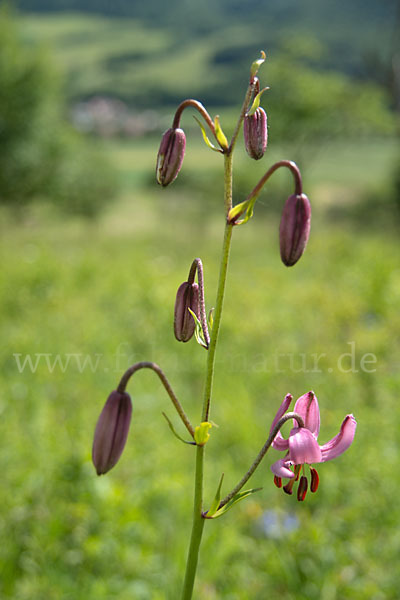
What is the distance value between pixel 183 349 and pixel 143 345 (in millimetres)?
299

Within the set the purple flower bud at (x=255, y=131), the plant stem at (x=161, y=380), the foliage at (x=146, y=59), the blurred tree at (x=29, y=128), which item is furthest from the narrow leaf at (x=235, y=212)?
the foliage at (x=146, y=59)

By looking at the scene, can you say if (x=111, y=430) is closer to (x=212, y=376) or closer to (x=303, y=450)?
(x=212, y=376)

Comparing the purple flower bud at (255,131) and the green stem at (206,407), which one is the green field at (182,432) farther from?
the purple flower bud at (255,131)

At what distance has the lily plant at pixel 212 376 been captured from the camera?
1.03 meters

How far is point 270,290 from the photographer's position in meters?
5.73

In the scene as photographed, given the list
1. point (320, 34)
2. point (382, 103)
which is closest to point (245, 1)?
point (320, 34)

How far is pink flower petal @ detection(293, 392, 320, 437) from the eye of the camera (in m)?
1.08

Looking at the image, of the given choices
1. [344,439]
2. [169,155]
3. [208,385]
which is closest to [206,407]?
[208,385]

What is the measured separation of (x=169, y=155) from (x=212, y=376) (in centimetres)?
45

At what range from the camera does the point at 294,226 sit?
1111 millimetres

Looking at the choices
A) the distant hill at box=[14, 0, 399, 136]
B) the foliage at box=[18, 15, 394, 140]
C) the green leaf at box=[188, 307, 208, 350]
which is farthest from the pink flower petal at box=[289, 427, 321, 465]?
the distant hill at box=[14, 0, 399, 136]

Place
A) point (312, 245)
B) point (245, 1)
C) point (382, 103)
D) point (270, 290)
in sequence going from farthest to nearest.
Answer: point (245, 1), point (382, 103), point (312, 245), point (270, 290)

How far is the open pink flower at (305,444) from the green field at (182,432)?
3.46 feet

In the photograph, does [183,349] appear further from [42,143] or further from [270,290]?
[42,143]
